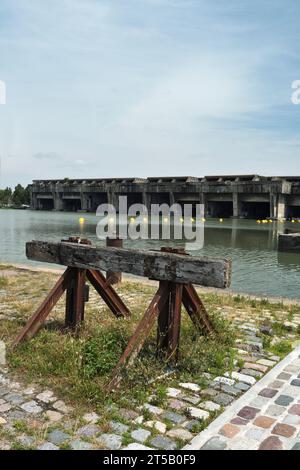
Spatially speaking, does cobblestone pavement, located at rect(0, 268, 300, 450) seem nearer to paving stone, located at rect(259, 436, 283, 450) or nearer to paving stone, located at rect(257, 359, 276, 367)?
paving stone, located at rect(259, 436, 283, 450)

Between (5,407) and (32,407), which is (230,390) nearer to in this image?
(32,407)

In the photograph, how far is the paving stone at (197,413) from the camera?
163 inches

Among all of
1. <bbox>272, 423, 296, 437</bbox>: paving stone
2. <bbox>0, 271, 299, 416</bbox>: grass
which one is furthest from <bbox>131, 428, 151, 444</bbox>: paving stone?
<bbox>272, 423, 296, 437</bbox>: paving stone

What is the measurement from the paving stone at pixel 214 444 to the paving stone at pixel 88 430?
0.93 m

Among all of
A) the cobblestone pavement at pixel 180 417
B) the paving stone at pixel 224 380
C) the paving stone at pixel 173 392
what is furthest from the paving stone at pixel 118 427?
the paving stone at pixel 224 380

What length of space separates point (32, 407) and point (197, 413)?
5.21 ft

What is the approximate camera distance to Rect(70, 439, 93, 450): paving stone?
356 centimetres

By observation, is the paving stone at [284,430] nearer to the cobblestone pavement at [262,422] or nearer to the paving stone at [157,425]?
the cobblestone pavement at [262,422]

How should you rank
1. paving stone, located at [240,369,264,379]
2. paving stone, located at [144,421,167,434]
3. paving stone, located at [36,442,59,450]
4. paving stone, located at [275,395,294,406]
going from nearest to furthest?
1. paving stone, located at [36,442,59,450]
2. paving stone, located at [144,421,167,434]
3. paving stone, located at [275,395,294,406]
4. paving stone, located at [240,369,264,379]

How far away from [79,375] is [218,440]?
5.61 ft

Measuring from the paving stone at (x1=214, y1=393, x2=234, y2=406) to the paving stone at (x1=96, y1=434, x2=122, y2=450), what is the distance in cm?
120

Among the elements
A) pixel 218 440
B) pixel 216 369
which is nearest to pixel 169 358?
pixel 216 369

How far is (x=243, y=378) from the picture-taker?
5.07 meters
